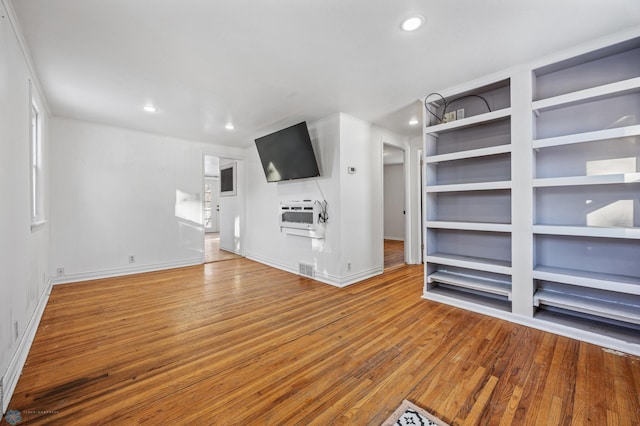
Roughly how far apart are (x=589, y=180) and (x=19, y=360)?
4.57 m

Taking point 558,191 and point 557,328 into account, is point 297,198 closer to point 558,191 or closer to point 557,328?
point 558,191

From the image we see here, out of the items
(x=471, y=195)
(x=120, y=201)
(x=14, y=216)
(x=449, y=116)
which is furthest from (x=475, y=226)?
(x=120, y=201)

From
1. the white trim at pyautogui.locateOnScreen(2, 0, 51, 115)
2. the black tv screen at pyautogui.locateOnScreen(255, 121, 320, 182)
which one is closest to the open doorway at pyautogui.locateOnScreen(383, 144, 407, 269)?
the black tv screen at pyautogui.locateOnScreen(255, 121, 320, 182)

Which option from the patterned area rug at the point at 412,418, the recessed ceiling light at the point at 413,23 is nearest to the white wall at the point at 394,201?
the recessed ceiling light at the point at 413,23

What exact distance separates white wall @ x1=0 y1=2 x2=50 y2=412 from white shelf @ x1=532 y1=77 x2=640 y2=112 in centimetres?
412

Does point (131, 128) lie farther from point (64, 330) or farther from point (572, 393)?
point (572, 393)

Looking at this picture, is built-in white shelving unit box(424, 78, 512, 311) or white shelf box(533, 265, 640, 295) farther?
built-in white shelving unit box(424, 78, 512, 311)

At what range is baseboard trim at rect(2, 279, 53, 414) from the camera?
1573 millimetres

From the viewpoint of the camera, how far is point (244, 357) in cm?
202

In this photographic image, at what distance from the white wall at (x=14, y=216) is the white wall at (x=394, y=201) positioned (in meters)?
7.89

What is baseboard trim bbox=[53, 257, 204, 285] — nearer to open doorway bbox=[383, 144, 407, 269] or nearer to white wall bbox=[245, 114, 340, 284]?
white wall bbox=[245, 114, 340, 284]

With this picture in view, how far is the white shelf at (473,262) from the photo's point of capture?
2725 millimetres

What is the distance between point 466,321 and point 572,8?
8.65 ft

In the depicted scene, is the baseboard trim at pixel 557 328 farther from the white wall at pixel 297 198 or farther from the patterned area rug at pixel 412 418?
the patterned area rug at pixel 412 418
